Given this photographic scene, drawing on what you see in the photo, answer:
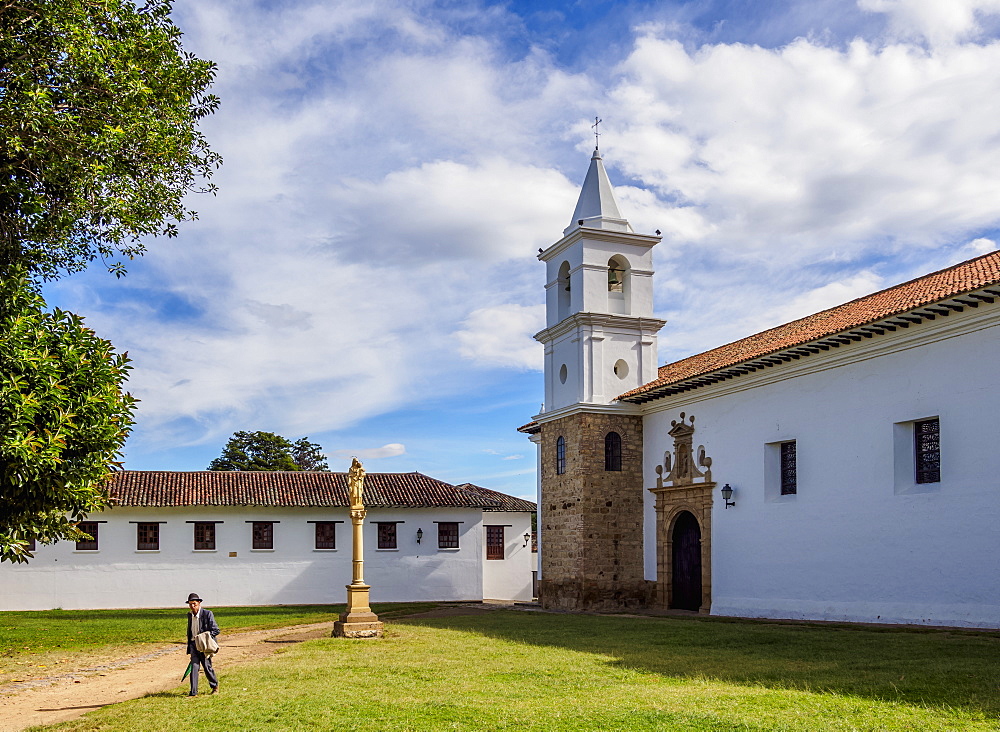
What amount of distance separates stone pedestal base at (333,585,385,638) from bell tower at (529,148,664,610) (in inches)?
298

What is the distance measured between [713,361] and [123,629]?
47.0 ft

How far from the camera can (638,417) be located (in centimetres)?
2375

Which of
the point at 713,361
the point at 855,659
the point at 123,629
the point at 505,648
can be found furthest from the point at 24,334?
the point at 713,361

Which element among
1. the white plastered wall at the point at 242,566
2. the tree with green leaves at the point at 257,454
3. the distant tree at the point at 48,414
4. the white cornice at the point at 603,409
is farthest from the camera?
the tree with green leaves at the point at 257,454

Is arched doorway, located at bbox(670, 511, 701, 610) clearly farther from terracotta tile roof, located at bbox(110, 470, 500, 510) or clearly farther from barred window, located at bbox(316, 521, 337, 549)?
barred window, located at bbox(316, 521, 337, 549)

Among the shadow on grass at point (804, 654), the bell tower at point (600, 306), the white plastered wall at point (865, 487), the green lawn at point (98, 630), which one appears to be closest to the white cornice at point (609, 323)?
the bell tower at point (600, 306)

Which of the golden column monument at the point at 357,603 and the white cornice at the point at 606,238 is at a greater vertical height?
the white cornice at the point at 606,238

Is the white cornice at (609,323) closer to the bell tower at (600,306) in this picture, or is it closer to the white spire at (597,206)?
the bell tower at (600,306)

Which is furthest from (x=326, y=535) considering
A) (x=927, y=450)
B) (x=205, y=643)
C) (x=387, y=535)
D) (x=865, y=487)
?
(x=205, y=643)

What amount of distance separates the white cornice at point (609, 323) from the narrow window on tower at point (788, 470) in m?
6.35

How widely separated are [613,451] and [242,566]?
525 inches

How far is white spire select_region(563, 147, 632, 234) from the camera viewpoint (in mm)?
24688

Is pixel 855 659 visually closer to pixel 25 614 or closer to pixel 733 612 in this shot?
pixel 733 612

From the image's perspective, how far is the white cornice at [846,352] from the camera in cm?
1459
